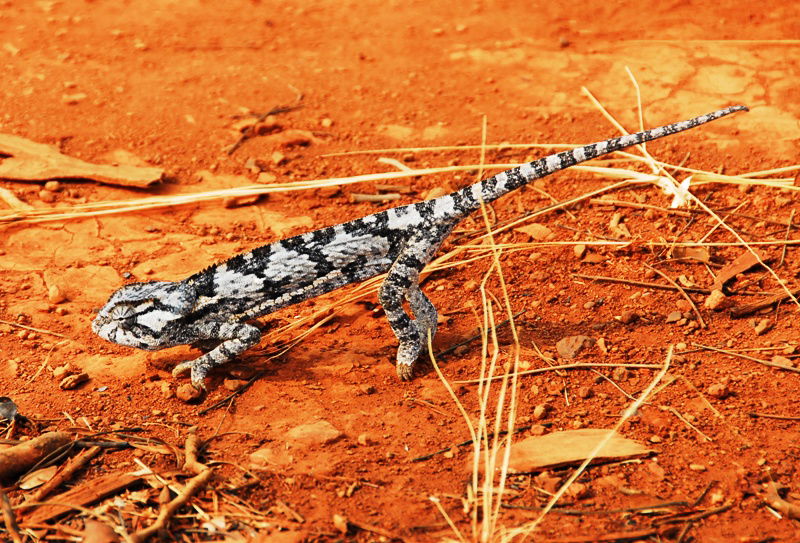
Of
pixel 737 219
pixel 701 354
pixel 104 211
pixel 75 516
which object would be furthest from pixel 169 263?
pixel 737 219

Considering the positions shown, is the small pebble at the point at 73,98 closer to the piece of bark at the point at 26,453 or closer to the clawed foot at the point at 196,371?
the clawed foot at the point at 196,371

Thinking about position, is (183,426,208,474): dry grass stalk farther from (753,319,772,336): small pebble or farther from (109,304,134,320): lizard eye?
(753,319,772,336): small pebble

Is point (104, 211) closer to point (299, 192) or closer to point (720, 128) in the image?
point (299, 192)

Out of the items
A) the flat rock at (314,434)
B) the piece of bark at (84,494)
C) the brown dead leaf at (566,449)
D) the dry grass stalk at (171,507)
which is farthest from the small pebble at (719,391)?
the piece of bark at (84,494)

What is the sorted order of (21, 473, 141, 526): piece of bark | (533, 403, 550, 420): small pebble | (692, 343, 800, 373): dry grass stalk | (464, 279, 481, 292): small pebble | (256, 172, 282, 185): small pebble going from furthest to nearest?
(256, 172, 282, 185): small pebble < (464, 279, 481, 292): small pebble < (692, 343, 800, 373): dry grass stalk < (533, 403, 550, 420): small pebble < (21, 473, 141, 526): piece of bark

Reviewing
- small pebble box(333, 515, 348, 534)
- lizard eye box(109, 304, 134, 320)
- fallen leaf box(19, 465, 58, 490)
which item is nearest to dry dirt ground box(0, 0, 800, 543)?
small pebble box(333, 515, 348, 534)

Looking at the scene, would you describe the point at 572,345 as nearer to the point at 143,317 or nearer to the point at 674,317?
the point at 674,317
